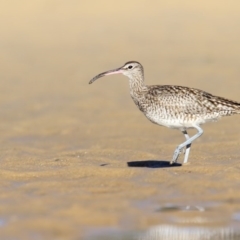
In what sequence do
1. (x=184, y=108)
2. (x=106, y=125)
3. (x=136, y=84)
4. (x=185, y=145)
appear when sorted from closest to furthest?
(x=184, y=108)
(x=185, y=145)
(x=136, y=84)
(x=106, y=125)

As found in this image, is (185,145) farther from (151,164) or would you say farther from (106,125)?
(106,125)

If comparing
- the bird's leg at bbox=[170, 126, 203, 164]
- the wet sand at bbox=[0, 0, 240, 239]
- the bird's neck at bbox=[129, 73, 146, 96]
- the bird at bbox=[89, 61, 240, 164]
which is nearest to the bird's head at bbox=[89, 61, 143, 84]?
the bird's neck at bbox=[129, 73, 146, 96]

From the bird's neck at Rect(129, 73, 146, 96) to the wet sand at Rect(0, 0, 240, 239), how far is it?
0.95 metres

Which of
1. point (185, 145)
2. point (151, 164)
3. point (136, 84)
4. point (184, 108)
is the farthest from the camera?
point (136, 84)

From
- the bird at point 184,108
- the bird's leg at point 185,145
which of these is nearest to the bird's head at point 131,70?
the bird at point 184,108

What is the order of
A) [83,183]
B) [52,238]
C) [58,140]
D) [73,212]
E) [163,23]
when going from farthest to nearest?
[163,23], [58,140], [83,183], [73,212], [52,238]

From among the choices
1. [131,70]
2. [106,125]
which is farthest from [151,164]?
[106,125]

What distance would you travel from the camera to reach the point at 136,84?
12289 millimetres

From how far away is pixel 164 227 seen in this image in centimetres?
791

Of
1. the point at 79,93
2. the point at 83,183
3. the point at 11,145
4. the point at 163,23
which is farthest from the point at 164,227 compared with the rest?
the point at 163,23

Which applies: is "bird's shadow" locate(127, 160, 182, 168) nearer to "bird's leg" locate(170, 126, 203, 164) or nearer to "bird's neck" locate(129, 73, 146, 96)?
"bird's leg" locate(170, 126, 203, 164)

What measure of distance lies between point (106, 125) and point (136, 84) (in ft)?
15.4

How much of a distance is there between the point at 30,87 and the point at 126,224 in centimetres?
1322

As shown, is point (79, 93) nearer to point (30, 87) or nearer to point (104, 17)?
point (30, 87)
